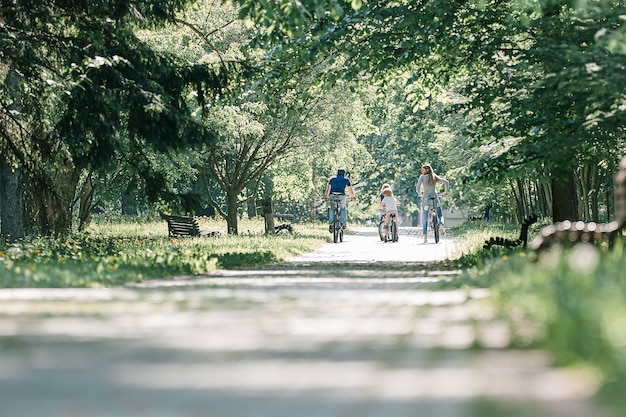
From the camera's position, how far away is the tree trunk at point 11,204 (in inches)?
909

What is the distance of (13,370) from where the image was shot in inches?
219

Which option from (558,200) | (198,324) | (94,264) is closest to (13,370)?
(198,324)

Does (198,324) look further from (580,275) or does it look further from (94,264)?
(94,264)

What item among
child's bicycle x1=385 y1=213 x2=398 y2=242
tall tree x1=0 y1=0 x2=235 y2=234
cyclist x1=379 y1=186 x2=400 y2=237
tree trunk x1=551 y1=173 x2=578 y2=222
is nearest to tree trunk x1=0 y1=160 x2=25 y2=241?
tall tree x1=0 y1=0 x2=235 y2=234

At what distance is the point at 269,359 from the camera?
583 cm

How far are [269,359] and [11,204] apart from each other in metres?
18.3

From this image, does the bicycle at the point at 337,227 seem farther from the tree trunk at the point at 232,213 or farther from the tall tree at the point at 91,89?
the tall tree at the point at 91,89

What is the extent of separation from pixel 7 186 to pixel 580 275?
17.1 m

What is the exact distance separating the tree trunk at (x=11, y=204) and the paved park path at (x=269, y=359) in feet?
43.7

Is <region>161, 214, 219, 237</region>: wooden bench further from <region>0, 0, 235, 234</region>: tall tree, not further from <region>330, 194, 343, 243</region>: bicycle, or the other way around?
<region>0, 0, 235, 234</region>: tall tree

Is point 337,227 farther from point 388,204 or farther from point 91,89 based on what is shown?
point 91,89

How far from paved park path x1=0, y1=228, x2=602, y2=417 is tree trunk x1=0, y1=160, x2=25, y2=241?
43.7ft

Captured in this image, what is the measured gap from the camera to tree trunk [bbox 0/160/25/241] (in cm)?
2309

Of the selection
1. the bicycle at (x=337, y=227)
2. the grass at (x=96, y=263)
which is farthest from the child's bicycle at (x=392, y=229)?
the grass at (x=96, y=263)
